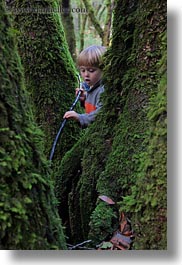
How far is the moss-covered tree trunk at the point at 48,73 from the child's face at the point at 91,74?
0.29 m

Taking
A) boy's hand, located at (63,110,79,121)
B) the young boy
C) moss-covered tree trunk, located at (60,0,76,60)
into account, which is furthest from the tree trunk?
boy's hand, located at (63,110,79,121)

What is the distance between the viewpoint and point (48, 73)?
1.72 metres

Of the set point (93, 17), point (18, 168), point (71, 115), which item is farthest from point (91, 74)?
point (18, 168)

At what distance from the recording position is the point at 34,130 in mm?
976

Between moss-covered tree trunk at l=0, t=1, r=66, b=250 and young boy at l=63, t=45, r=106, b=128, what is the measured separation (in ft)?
1.60

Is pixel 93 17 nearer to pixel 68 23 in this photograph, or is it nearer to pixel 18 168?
pixel 68 23

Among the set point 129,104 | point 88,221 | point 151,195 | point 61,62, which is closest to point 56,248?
point 151,195

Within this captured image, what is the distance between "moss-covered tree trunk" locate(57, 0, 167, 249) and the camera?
1.10 m

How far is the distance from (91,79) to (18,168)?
1.96 feet

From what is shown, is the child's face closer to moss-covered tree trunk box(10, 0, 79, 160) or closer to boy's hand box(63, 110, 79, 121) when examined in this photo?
boy's hand box(63, 110, 79, 121)

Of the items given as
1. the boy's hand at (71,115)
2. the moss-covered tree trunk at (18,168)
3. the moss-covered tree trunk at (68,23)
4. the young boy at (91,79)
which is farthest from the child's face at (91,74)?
the moss-covered tree trunk at (18,168)

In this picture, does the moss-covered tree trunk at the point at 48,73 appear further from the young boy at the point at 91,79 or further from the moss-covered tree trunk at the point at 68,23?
the young boy at the point at 91,79

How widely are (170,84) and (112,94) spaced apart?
9.9 inches

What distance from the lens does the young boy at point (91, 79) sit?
4.71 ft
